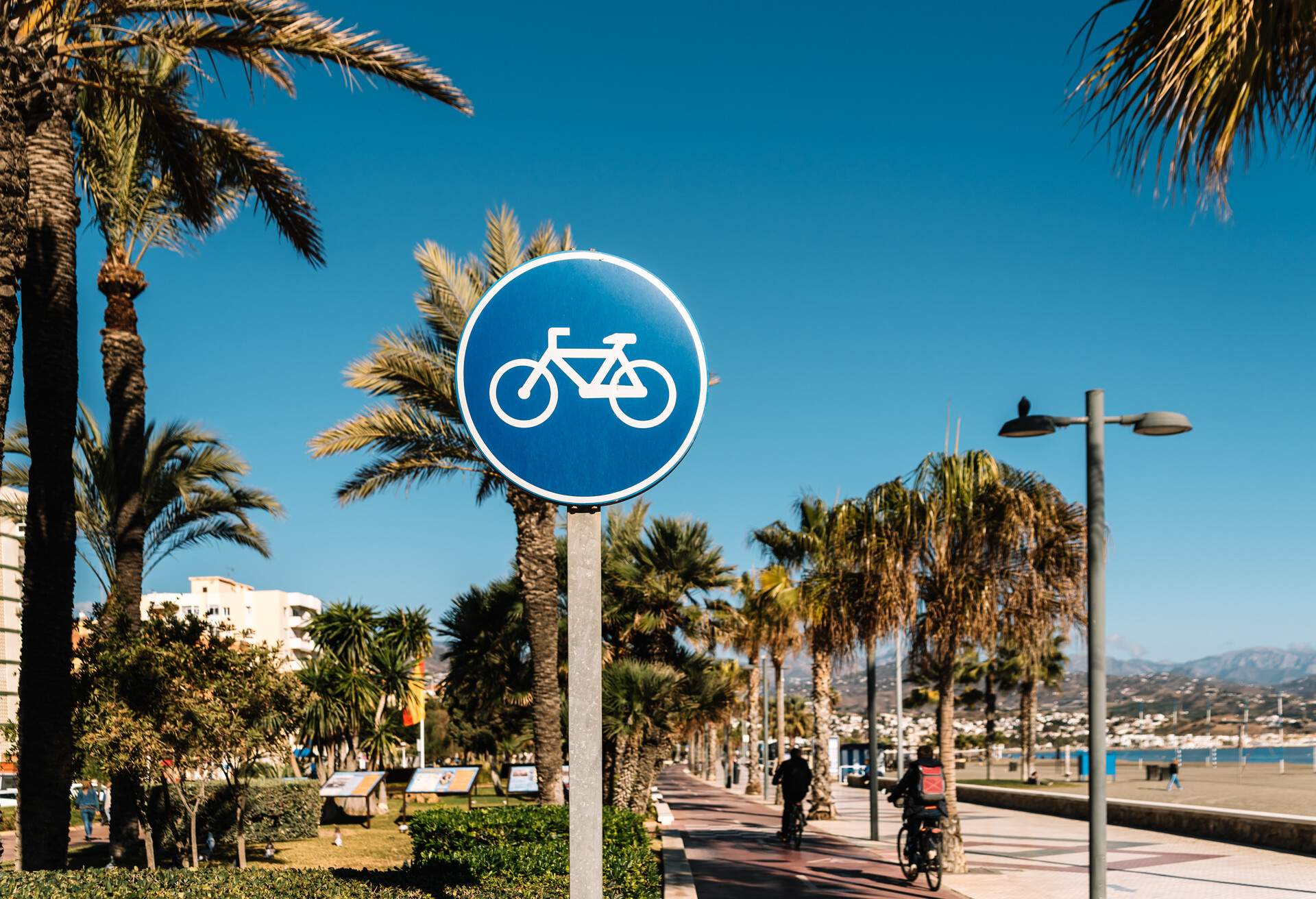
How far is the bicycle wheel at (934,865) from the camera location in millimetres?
15195

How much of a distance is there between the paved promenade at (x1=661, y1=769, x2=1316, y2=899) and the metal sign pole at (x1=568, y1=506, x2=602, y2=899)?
12.1 metres

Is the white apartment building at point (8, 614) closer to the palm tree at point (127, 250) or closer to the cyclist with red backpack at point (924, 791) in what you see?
the palm tree at point (127, 250)

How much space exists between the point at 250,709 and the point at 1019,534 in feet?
35.9

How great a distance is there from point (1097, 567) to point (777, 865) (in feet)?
32.2

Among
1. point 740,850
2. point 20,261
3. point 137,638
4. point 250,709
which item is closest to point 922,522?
point 740,850

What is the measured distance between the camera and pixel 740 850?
67.5 feet

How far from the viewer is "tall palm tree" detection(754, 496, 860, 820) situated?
1823cm

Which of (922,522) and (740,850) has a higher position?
(922,522)

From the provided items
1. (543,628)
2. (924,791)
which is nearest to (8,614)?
(543,628)

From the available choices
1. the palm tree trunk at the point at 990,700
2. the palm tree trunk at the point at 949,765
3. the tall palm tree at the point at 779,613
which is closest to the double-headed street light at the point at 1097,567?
the palm tree trunk at the point at 949,765

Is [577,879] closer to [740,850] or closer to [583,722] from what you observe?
[583,722]

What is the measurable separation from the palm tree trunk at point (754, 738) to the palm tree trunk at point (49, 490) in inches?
1363

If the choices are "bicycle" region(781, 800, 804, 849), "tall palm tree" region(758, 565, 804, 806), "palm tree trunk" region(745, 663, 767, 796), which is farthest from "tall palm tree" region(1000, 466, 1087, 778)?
"palm tree trunk" region(745, 663, 767, 796)

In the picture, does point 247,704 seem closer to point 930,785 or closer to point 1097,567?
point 930,785
